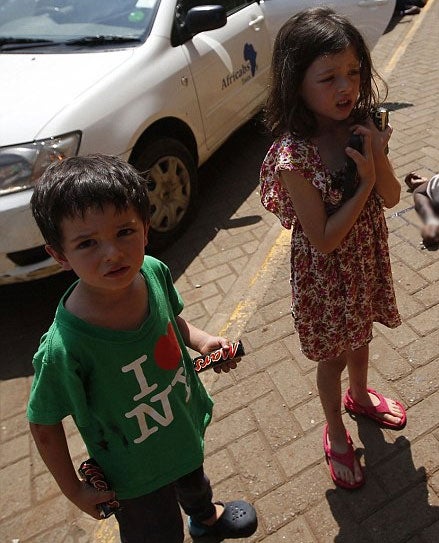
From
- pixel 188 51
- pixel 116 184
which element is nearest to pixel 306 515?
pixel 116 184

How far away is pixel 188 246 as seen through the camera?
376 cm

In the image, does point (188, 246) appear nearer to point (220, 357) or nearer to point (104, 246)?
point (220, 357)

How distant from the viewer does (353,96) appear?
146cm

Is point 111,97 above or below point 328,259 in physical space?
above

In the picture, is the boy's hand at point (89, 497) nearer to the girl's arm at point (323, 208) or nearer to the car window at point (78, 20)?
the girl's arm at point (323, 208)

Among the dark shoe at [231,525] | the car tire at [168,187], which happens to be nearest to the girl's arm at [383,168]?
the dark shoe at [231,525]

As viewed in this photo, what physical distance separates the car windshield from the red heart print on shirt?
2.57m

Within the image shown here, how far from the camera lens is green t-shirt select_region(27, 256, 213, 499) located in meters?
1.18

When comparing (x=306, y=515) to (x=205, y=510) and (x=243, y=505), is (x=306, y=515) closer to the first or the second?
(x=243, y=505)

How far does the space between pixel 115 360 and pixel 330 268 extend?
0.81 meters

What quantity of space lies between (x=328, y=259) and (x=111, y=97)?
195 centimetres

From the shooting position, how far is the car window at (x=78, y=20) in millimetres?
3361

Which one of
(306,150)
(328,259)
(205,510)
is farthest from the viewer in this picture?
(205,510)

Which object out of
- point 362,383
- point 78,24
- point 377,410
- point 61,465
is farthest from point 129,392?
point 78,24
